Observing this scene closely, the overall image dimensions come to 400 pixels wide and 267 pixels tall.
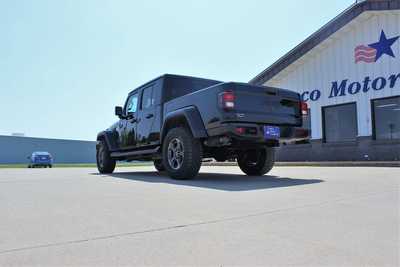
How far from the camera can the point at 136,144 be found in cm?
854

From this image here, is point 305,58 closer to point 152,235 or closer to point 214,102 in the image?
point 214,102

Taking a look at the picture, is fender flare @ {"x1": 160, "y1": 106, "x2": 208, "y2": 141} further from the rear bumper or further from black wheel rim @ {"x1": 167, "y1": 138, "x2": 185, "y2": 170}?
black wheel rim @ {"x1": 167, "y1": 138, "x2": 185, "y2": 170}

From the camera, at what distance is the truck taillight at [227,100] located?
5777 mm

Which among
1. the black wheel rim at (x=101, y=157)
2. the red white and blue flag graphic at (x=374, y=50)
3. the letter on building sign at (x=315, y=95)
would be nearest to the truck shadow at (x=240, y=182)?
the black wheel rim at (x=101, y=157)

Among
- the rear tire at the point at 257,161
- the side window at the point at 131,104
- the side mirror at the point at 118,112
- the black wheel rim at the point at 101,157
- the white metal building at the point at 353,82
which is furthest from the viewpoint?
the white metal building at the point at 353,82

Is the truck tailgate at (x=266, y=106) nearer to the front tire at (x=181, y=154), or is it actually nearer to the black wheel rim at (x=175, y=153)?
the front tire at (x=181, y=154)

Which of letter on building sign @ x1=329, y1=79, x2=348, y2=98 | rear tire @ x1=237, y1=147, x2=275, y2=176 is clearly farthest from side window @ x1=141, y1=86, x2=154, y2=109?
letter on building sign @ x1=329, y1=79, x2=348, y2=98

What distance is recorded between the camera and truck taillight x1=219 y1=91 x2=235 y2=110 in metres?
5.78

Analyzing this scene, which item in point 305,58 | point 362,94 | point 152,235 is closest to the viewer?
point 152,235

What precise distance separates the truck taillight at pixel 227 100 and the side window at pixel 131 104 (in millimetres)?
3466

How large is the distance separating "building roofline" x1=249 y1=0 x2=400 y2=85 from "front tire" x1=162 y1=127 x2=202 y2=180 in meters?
11.2

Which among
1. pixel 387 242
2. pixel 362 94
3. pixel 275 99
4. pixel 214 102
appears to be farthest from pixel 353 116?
pixel 387 242

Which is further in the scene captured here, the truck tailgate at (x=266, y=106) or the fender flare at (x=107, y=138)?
the fender flare at (x=107, y=138)

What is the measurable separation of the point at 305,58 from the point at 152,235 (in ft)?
52.5
